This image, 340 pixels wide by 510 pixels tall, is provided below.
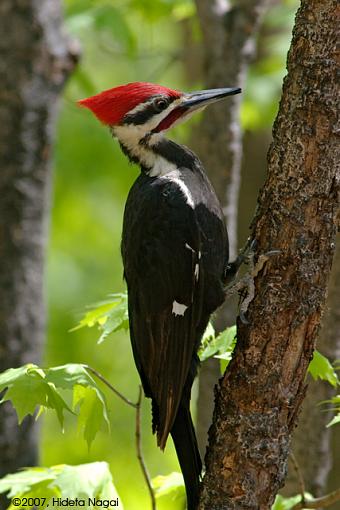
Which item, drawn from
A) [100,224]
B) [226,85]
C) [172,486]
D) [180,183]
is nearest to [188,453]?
[172,486]

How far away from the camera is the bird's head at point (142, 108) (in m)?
3.07

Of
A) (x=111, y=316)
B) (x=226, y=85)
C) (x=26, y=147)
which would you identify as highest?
(x=226, y=85)

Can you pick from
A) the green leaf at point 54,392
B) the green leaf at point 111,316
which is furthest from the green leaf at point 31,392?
the green leaf at point 111,316

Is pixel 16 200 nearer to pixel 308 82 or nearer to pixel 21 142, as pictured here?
pixel 21 142

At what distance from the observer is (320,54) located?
2266mm

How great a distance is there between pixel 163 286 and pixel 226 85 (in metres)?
1.14

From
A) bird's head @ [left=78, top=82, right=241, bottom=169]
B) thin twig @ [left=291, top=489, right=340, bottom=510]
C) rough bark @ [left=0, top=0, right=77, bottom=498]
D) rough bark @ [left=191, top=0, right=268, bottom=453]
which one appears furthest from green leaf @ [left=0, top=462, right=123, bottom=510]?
rough bark @ [left=0, top=0, right=77, bottom=498]

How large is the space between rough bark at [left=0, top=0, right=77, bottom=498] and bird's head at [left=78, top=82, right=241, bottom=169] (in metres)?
0.92

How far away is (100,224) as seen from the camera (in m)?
7.43

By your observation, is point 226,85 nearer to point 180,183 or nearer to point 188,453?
point 180,183

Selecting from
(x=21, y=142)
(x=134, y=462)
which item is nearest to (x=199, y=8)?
(x=21, y=142)

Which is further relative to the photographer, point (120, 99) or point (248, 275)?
point (120, 99)

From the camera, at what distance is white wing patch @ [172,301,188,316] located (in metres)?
2.79

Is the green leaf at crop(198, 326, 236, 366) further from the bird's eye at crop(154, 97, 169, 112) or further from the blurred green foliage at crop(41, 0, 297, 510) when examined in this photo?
the blurred green foliage at crop(41, 0, 297, 510)
